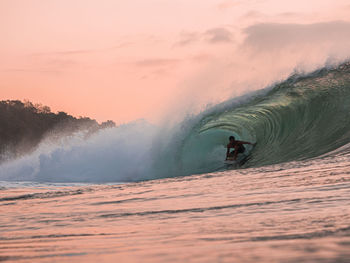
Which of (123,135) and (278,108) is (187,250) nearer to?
(278,108)

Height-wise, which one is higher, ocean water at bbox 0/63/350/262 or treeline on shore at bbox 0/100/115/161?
treeline on shore at bbox 0/100/115/161

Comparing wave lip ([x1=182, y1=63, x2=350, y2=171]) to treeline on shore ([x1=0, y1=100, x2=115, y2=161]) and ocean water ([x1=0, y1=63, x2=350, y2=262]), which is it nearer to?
ocean water ([x1=0, y1=63, x2=350, y2=262])

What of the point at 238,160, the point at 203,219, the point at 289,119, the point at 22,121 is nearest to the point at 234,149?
the point at 238,160

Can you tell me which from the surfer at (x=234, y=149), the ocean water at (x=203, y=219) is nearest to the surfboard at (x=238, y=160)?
the surfer at (x=234, y=149)

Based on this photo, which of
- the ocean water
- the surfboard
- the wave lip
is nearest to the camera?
the ocean water

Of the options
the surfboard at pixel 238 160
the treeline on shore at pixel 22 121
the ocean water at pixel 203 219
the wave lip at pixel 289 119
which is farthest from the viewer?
the treeline on shore at pixel 22 121

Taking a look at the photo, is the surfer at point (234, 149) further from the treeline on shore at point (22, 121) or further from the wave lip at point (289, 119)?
the treeline on shore at point (22, 121)

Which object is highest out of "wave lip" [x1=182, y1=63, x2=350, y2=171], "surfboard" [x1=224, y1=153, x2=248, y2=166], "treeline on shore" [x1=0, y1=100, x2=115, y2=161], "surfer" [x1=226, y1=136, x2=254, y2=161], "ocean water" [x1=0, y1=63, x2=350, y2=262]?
"treeline on shore" [x1=0, y1=100, x2=115, y2=161]

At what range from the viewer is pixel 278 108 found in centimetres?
1717

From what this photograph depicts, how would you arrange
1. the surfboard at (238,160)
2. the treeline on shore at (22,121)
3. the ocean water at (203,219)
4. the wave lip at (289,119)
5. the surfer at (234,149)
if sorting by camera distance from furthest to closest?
the treeline on shore at (22,121), the surfer at (234,149), the surfboard at (238,160), the wave lip at (289,119), the ocean water at (203,219)

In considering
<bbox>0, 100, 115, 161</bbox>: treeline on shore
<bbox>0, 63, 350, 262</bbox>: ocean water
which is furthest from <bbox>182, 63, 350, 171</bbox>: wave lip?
<bbox>0, 100, 115, 161</bbox>: treeline on shore

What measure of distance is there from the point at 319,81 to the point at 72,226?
48.9 ft

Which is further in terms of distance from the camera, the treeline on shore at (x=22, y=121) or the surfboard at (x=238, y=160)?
the treeline on shore at (x=22, y=121)

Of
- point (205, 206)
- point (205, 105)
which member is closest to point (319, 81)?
point (205, 105)
